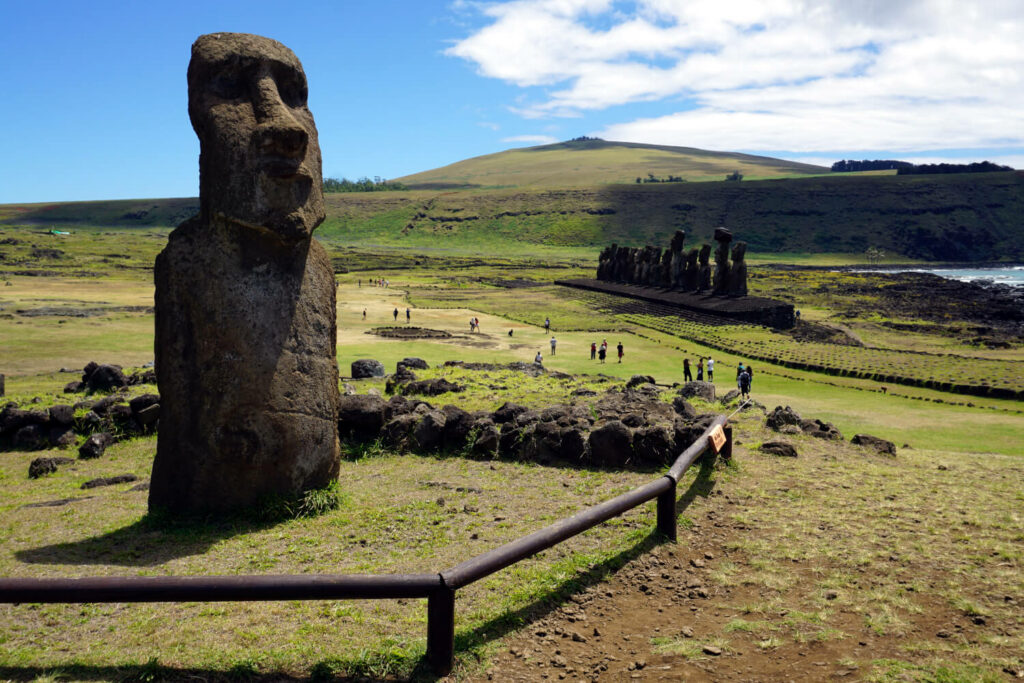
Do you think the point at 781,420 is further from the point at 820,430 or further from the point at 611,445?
the point at 611,445

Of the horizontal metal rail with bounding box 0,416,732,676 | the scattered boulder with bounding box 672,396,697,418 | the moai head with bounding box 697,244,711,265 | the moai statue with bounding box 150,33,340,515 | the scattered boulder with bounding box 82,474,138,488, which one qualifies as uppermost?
the moai head with bounding box 697,244,711,265

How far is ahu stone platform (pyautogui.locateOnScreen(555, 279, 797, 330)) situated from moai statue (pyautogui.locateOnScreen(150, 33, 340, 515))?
44.5 m

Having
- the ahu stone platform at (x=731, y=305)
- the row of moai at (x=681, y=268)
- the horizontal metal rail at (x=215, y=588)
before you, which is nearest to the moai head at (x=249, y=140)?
the horizontal metal rail at (x=215, y=588)

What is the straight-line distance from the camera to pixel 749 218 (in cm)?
16788

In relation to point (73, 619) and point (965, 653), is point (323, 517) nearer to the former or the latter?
point (73, 619)

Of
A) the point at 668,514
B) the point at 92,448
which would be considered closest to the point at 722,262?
the point at 92,448

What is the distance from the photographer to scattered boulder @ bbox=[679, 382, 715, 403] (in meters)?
19.5

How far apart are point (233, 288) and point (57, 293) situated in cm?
5996

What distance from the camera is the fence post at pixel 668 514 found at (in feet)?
27.3

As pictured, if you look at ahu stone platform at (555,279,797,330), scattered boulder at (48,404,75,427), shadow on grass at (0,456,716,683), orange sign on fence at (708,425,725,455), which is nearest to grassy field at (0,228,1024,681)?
shadow on grass at (0,456,716,683)

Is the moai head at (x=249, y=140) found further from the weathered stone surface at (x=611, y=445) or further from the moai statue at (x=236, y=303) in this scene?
the weathered stone surface at (x=611, y=445)

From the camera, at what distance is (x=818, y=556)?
7.87m

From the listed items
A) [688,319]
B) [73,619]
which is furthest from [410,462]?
[688,319]

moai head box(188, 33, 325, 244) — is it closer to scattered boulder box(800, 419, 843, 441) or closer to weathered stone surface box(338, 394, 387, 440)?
weathered stone surface box(338, 394, 387, 440)
